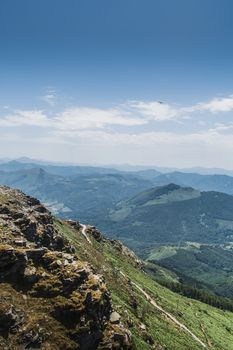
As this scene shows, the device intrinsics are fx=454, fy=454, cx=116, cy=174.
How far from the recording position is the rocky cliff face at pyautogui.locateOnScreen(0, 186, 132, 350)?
182ft

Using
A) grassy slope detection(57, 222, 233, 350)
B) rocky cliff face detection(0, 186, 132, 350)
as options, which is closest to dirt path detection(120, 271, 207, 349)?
grassy slope detection(57, 222, 233, 350)

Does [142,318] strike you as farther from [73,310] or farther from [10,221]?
[73,310]

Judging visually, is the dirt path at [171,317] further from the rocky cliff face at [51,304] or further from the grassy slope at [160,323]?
the rocky cliff face at [51,304]

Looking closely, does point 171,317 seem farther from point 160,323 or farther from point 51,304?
point 51,304

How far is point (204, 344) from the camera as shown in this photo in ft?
421

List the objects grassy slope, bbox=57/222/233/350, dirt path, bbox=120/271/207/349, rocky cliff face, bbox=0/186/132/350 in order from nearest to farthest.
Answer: rocky cliff face, bbox=0/186/132/350, grassy slope, bbox=57/222/233/350, dirt path, bbox=120/271/207/349

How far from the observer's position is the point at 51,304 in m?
60.9

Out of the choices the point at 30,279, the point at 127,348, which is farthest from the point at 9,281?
the point at 127,348

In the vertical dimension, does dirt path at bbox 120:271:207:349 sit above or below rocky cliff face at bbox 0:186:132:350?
below

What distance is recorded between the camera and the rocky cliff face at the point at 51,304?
55.6 m

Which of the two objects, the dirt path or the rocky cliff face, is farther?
the dirt path

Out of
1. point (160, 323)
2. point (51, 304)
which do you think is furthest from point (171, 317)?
point (51, 304)

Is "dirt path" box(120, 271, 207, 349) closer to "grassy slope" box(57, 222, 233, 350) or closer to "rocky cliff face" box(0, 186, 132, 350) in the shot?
"grassy slope" box(57, 222, 233, 350)

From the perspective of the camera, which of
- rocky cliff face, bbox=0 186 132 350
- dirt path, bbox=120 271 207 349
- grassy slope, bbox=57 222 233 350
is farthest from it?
dirt path, bbox=120 271 207 349
